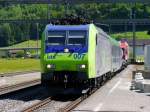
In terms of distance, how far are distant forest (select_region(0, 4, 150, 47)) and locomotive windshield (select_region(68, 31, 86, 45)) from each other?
19954 millimetres

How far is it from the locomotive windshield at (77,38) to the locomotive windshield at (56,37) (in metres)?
0.27

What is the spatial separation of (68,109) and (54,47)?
16.1 feet

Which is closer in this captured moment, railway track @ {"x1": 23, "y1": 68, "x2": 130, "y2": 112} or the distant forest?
railway track @ {"x1": 23, "y1": 68, "x2": 130, "y2": 112}

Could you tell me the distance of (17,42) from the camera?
485 ft

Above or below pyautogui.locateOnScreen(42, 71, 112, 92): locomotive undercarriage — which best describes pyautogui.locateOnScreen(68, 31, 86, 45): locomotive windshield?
above

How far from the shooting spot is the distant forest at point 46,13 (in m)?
77.3

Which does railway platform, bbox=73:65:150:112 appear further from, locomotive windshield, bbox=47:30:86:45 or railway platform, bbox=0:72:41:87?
railway platform, bbox=0:72:41:87

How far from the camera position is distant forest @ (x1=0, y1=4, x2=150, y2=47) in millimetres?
77325

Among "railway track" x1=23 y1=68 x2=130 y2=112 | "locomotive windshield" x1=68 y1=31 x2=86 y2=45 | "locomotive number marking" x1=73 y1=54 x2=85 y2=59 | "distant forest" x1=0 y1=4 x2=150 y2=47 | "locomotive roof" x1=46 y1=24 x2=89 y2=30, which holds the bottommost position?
"railway track" x1=23 y1=68 x2=130 y2=112

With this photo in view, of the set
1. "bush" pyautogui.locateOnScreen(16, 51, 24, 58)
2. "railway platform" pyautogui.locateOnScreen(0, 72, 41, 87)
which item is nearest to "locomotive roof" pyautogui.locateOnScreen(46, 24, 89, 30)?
"railway platform" pyautogui.locateOnScreen(0, 72, 41, 87)

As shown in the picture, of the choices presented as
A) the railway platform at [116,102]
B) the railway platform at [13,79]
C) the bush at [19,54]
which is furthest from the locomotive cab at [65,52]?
the bush at [19,54]

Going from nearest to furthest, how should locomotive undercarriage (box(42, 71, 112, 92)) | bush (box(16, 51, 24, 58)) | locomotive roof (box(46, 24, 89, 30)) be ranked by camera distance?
1. locomotive undercarriage (box(42, 71, 112, 92))
2. locomotive roof (box(46, 24, 89, 30))
3. bush (box(16, 51, 24, 58))

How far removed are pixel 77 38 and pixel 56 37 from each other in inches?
34.2

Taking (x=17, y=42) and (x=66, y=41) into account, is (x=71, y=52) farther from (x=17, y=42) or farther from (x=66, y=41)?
(x=17, y=42)
